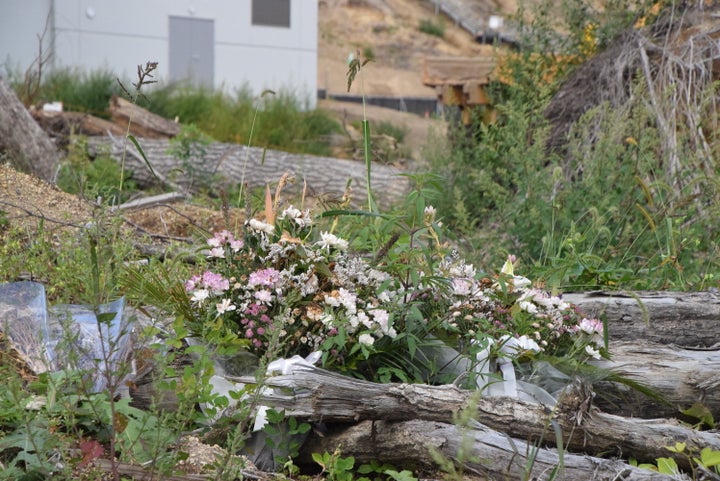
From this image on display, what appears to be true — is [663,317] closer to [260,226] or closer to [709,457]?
[709,457]

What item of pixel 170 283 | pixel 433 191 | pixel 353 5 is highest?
pixel 353 5

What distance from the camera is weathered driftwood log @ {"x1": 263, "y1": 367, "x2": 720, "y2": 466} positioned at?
9.07 ft

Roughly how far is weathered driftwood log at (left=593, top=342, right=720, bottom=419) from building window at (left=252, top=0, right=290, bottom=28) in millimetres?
19302

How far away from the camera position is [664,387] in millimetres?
3457

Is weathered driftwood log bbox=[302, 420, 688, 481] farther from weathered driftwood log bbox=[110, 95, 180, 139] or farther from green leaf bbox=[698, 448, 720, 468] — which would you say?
weathered driftwood log bbox=[110, 95, 180, 139]

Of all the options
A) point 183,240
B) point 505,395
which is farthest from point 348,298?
point 183,240

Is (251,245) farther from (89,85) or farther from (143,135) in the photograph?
(89,85)

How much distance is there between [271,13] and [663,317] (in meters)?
19.2

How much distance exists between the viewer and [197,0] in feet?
66.2

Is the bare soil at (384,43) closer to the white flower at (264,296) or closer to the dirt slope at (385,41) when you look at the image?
the dirt slope at (385,41)

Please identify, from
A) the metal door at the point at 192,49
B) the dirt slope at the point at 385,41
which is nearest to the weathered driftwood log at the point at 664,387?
the metal door at the point at 192,49

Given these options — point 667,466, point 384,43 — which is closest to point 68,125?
point 667,466

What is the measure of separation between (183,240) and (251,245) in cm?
206

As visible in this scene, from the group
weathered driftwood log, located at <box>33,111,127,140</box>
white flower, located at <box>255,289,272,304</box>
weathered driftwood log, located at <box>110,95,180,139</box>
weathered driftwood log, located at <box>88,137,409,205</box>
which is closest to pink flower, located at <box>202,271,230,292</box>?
white flower, located at <box>255,289,272,304</box>
